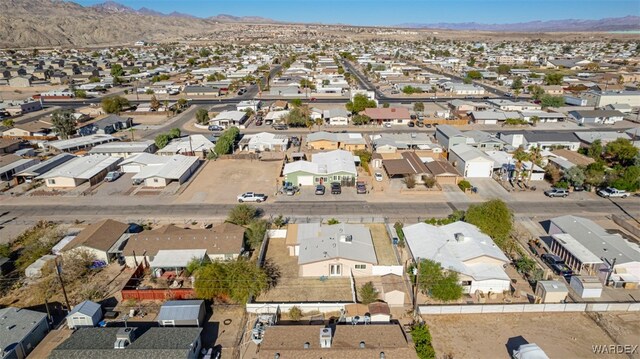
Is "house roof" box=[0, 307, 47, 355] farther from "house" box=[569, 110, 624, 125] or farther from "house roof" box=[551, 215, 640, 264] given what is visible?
"house" box=[569, 110, 624, 125]

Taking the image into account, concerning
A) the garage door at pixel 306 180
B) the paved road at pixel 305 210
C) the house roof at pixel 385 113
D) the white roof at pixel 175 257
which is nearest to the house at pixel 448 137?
the house roof at pixel 385 113

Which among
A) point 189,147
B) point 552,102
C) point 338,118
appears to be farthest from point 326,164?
point 552,102

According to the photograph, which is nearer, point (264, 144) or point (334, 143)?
point (264, 144)

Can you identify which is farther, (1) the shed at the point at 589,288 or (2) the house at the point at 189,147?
(2) the house at the point at 189,147

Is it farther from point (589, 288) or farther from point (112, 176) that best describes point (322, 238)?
point (112, 176)

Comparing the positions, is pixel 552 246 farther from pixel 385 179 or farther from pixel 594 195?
pixel 385 179

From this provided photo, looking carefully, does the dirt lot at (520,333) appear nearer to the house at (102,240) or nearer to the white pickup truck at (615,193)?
the white pickup truck at (615,193)
